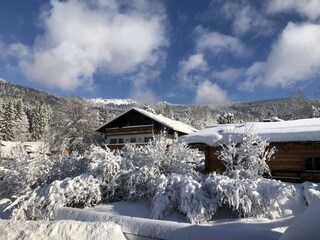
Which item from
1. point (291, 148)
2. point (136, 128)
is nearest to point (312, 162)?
point (291, 148)

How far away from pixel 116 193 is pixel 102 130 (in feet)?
86.5

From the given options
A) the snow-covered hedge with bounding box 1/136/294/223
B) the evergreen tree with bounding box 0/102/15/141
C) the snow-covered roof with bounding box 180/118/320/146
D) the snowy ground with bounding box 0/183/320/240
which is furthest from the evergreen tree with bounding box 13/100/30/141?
the snowy ground with bounding box 0/183/320/240

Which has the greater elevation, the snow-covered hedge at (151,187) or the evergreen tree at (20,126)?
the evergreen tree at (20,126)

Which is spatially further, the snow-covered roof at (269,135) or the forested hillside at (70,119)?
the forested hillside at (70,119)

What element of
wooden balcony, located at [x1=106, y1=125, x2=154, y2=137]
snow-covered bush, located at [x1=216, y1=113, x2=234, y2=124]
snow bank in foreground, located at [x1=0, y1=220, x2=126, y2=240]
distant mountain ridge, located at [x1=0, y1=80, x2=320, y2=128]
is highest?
distant mountain ridge, located at [x1=0, y1=80, x2=320, y2=128]

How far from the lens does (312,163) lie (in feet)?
54.1

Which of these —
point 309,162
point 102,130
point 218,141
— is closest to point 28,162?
point 218,141

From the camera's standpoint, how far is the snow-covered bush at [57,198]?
12672mm

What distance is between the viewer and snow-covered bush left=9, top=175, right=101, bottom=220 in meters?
12.7

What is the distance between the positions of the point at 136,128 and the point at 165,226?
28858mm

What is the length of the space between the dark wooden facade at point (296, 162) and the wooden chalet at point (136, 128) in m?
17.6

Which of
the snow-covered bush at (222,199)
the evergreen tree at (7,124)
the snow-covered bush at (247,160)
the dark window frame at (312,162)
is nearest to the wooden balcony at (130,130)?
the dark window frame at (312,162)

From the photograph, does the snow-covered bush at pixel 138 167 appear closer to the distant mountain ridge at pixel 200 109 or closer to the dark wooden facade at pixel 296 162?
the dark wooden facade at pixel 296 162

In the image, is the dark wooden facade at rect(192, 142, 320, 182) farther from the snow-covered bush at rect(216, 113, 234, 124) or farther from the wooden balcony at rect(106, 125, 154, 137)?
the snow-covered bush at rect(216, 113, 234, 124)
